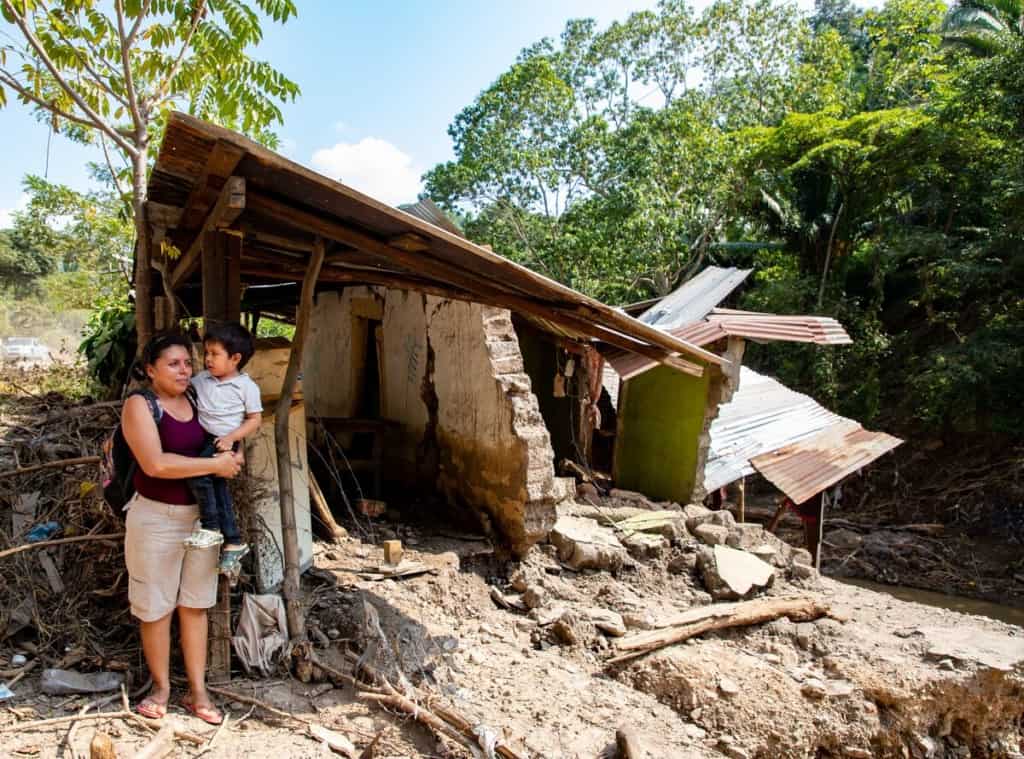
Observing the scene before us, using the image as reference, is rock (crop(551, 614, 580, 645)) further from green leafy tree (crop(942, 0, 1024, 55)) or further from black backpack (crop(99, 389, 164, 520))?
green leafy tree (crop(942, 0, 1024, 55))

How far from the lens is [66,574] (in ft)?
12.5

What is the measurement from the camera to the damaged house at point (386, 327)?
3.30m

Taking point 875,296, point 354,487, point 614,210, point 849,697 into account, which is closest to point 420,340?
point 354,487

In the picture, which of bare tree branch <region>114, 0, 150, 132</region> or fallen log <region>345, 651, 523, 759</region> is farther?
bare tree branch <region>114, 0, 150, 132</region>

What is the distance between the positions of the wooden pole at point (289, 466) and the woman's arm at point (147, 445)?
0.93 metres

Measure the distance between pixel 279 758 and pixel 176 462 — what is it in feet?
4.33

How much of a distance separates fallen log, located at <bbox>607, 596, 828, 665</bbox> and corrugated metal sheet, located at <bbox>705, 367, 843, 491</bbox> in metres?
2.43

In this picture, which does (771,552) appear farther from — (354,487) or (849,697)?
(354,487)

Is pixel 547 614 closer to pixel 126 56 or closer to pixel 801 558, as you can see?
pixel 801 558

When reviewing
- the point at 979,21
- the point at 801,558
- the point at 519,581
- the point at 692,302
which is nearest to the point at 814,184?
the point at 979,21

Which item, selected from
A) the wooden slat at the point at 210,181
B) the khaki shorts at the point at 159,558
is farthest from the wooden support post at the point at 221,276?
the khaki shorts at the point at 159,558

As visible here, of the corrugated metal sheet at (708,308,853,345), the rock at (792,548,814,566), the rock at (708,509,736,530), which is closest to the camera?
the rock at (792,548,814,566)

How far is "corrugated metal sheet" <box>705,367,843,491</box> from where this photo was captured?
8.55m

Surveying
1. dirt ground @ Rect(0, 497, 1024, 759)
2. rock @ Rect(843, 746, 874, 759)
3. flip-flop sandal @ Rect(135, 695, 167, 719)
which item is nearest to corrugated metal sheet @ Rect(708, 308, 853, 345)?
dirt ground @ Rect(0, 497, 1024, 759)
